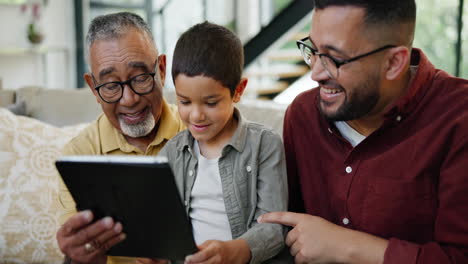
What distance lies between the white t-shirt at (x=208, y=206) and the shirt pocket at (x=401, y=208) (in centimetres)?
39

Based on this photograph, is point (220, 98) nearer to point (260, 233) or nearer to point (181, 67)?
point (181, 67)

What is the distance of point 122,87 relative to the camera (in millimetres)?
1679

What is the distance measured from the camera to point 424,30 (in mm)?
4699

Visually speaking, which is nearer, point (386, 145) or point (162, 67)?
point (386, 145)

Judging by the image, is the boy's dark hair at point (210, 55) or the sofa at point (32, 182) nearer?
the boy's dark hair at point (210, 55)

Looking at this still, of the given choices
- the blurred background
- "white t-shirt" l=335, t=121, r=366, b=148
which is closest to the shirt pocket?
"white t-shirt" l=335, t=121, r=366, b=148

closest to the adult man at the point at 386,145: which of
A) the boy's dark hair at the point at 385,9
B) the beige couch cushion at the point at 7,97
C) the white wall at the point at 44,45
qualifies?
the boy's dark hair at the point at 385,9

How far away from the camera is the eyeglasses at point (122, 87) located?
66.0 inches

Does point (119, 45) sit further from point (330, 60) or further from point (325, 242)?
point (325, 242)

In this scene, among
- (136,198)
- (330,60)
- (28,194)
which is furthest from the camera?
(28,194)

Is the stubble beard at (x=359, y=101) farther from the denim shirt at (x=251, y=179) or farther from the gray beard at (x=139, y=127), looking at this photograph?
the gray beard at (x=139, y=127)

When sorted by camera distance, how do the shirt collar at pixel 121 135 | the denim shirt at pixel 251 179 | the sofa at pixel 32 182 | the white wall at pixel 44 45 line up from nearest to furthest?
the denim shirt at pixel 251 179 → the shirt collar at pixel 121 135 → the sofa at pixel 32 182 → the white wall at pixel 44 45

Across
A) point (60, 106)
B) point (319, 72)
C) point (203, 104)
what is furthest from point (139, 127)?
point (60, 106)

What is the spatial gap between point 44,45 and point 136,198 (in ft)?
18.1
